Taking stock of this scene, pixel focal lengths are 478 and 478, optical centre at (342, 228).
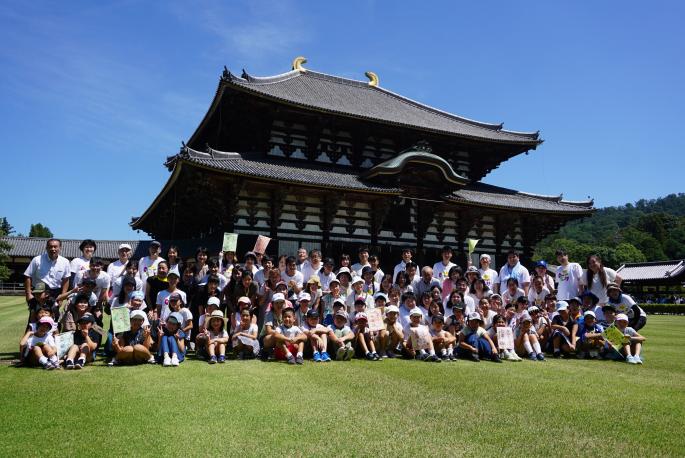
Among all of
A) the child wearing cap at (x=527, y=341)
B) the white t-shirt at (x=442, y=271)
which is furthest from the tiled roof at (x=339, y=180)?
the child wearing cap at (x=527, y=341)

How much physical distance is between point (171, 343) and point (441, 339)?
4.57 m

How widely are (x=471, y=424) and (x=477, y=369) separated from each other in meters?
3.16

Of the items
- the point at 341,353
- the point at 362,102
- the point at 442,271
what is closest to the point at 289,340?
the point at 341,353

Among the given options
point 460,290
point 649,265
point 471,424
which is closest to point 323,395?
point 471,424

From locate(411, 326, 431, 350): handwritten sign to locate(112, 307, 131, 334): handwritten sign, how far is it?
4725 millimetres

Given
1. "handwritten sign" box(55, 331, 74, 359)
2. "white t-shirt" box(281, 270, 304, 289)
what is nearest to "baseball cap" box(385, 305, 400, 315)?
"white t-shirt" box(281, 270, 304, 289)

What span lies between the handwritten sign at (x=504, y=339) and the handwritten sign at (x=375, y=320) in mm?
2152

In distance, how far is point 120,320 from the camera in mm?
7340

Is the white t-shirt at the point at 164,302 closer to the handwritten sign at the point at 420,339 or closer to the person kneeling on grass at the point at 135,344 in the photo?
the person kneeling on grass at the point at 135,344

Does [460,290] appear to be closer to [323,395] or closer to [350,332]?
[350,332]

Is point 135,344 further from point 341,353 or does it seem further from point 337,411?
point 337,411

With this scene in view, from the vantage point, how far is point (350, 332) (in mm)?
8547

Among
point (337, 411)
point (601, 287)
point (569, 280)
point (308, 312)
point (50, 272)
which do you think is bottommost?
point (337, 411)

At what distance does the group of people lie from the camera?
759cm
